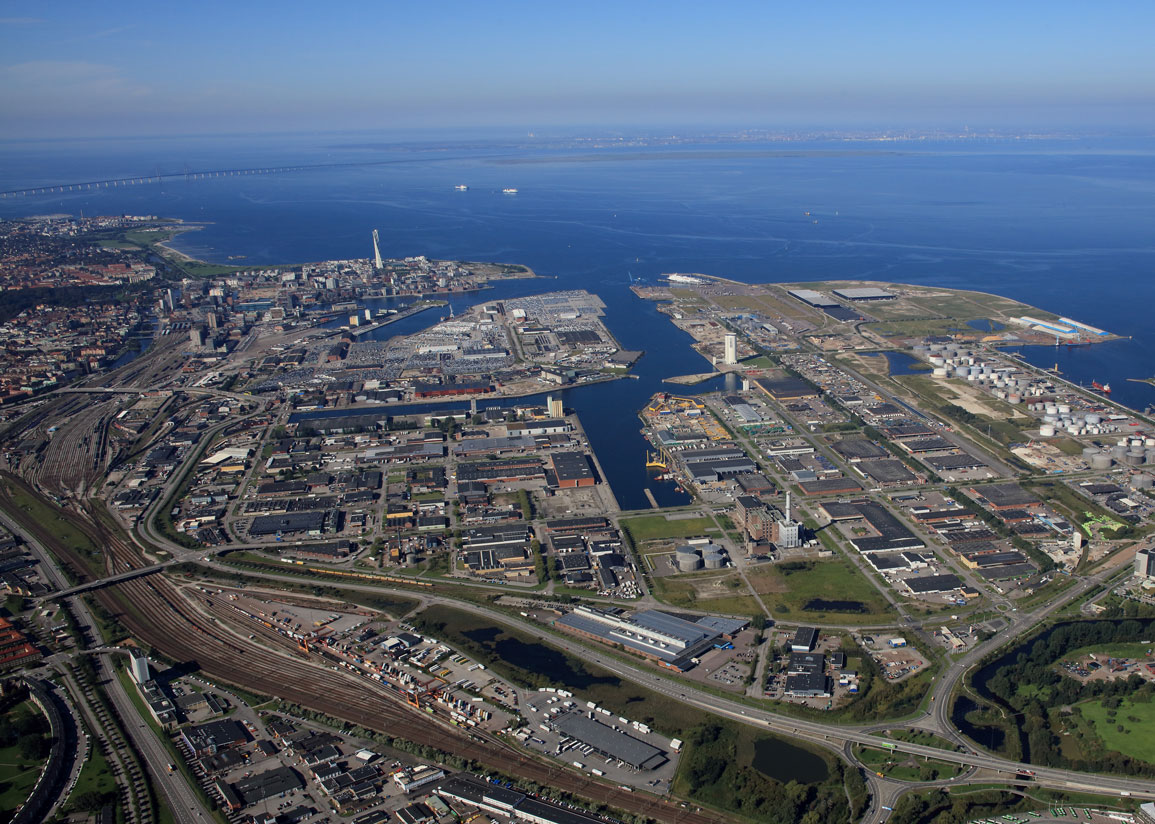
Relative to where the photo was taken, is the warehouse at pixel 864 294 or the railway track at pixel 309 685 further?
the warehouse at pixel 864 294

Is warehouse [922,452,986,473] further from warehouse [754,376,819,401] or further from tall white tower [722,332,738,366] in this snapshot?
tall white tower [722,332,738,366]

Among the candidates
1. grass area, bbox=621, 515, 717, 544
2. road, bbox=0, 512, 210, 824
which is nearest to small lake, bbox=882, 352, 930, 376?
grass area, bbox=621, 515, 717, 544

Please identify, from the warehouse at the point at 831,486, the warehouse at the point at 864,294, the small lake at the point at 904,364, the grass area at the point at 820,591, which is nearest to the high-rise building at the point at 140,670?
the grass area at the point at 820,591

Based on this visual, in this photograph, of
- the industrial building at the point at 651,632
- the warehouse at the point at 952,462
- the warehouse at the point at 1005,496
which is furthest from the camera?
the warehouse at the point at 952,462

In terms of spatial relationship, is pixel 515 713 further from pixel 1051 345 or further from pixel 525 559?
pixel 1051 345

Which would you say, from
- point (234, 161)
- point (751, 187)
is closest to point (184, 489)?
point (751, 187)

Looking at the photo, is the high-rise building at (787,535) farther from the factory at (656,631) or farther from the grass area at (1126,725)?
the grass area at (1126,725)

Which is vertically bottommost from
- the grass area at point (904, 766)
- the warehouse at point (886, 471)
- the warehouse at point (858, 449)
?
the grass area at point (904, 766)
